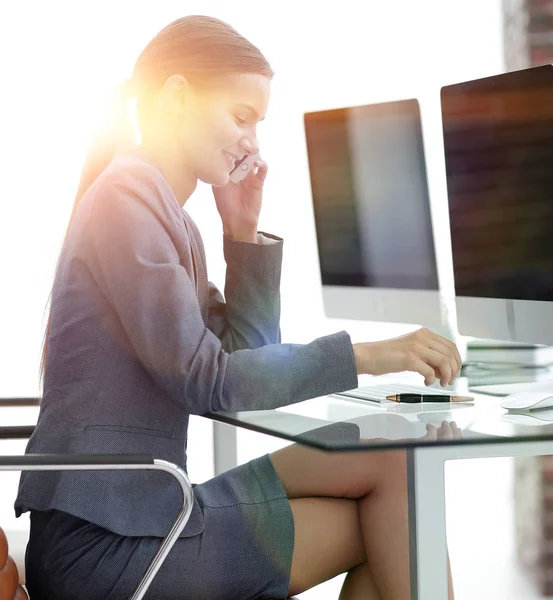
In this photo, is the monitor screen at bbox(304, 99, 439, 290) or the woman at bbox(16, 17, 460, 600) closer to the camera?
the woman at bbox(16, 17, 460, 600)

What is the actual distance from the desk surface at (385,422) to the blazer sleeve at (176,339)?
53mm

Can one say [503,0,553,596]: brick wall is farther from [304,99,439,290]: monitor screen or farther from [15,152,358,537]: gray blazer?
[15,152,358,537]: gray blazer

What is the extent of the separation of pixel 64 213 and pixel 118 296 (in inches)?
76.6

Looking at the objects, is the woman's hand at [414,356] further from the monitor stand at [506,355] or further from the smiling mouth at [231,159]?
the monitor stand at [506,355]

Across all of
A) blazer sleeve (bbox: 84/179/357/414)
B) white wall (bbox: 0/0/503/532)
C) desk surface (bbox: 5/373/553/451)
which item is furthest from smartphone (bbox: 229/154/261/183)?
white wall (bbox: 0/0/503/532)

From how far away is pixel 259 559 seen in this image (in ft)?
4.17

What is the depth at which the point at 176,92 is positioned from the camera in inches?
56.0

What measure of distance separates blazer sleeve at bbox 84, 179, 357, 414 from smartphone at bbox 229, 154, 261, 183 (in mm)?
287

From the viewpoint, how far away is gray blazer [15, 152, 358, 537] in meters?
1.23

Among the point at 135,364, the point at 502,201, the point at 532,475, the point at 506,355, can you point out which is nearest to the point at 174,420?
the point at 135,364

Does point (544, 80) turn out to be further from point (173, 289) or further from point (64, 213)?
point (64, 213)

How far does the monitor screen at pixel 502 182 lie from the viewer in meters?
1.56

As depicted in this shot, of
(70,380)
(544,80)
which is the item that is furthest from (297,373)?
(544,80)

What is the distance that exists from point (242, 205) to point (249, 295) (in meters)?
0.17
